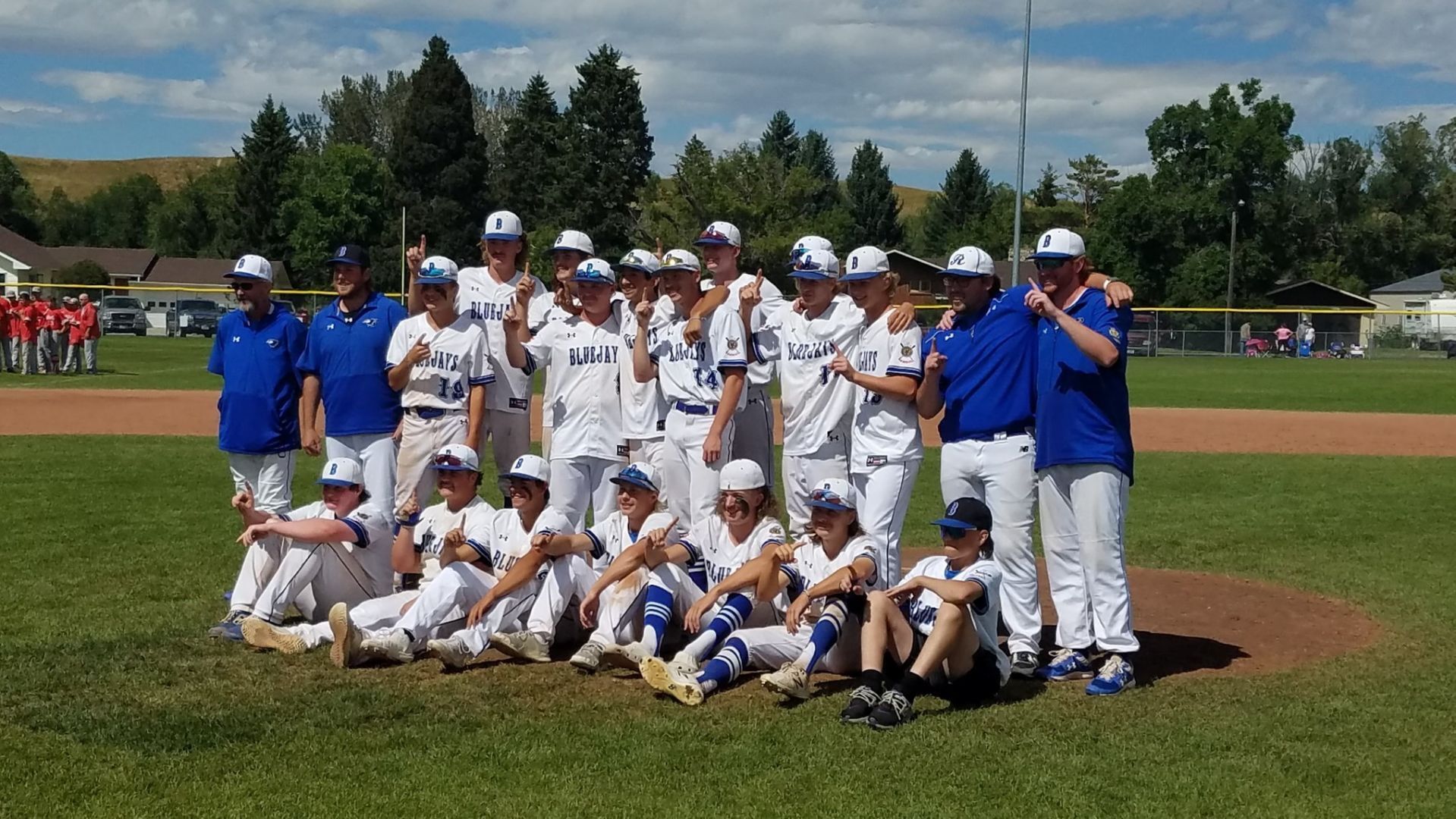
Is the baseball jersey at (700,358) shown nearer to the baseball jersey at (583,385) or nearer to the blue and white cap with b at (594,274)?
the baseball jersey at (583,385)

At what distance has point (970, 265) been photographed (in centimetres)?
657

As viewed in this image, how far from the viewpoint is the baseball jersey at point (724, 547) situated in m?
6.56

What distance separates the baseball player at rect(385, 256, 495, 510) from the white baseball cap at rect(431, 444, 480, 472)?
664 millimetres

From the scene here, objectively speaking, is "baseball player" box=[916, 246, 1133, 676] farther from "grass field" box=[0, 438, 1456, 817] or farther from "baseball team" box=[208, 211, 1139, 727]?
"grass field" box=[0, 438, 1456, 817]

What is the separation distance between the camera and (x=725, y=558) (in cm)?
664

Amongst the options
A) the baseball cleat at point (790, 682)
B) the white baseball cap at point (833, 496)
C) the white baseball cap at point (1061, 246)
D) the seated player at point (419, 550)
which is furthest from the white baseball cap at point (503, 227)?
the baseball cleat at point (790, 682)

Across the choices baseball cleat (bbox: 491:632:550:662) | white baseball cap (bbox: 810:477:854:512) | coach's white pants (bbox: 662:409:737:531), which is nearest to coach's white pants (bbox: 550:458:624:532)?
coach's white pants (bbox: 662:409:737:531)

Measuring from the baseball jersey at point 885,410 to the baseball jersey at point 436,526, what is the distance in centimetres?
192

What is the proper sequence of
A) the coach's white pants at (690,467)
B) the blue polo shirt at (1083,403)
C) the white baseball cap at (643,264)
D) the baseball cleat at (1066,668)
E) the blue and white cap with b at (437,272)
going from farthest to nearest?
the white baseball cap at (643,264)
the blue and white cap with b at (437,272)
the coach's white pants at (690,467)
the baseball cleat at (1066,668)
the blue polo shirt at (1083,403)

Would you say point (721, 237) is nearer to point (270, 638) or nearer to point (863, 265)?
point (863, 265)

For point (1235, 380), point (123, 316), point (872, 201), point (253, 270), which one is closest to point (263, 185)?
point (123, 316)

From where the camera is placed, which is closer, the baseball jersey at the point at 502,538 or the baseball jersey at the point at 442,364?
the baseball jersey at the point at 502,538

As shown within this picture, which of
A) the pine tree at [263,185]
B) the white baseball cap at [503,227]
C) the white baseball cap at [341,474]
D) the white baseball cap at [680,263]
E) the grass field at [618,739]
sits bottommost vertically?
the grass field at [618,739]

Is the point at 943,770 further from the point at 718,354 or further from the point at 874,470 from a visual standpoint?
the point at 718,354
